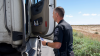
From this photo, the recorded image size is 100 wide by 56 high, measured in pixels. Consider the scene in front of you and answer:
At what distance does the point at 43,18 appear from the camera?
276cm

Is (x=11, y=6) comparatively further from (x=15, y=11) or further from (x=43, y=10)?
(x=43, y=10)

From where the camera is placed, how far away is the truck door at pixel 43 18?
8.46 ft

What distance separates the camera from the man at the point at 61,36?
152 centimetres

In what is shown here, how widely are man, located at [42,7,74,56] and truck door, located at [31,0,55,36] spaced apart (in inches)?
37.3

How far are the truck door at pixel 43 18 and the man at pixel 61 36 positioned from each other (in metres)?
0.95

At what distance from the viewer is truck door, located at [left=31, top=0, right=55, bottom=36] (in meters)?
2.58

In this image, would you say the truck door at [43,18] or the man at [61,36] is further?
the truck door at [43,18]

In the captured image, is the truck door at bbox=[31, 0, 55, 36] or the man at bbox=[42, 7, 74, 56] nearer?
the man at bbox=[42, 7, 74, 56]

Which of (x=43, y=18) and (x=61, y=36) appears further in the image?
(x=43, y=18)

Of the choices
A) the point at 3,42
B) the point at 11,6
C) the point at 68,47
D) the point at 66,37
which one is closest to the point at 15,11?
the point at 11,6

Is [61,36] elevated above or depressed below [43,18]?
below

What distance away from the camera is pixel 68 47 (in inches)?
66.1

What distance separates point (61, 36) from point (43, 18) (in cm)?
141

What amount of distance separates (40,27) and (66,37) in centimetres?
152
